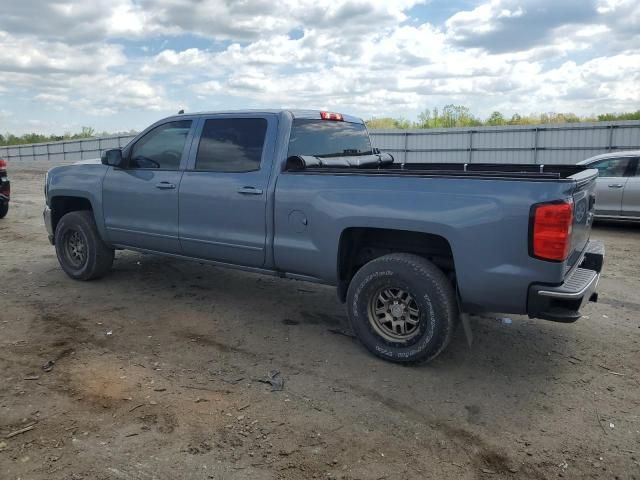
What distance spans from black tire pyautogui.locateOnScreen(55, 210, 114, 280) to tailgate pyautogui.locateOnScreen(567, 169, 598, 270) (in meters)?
4.87

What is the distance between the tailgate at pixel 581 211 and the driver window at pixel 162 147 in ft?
11.9

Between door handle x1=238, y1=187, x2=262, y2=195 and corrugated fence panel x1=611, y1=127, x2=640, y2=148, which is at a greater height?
corrugated fence panel x1=611, y1=127, x2=640, y2=148

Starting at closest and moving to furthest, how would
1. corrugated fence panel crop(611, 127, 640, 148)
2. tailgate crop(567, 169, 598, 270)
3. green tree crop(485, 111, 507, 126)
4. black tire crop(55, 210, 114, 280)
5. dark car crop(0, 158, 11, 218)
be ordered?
1. tailgate crop(567, 169, 598, 270)
2. black tire crop(55, 210, 114, 280)
3. dark car crop(0, 158, 11, 218)
4. corrugated fence panel crop(611, 127, 640, 148)
5. green tree crop(485, 111, 507, 126)

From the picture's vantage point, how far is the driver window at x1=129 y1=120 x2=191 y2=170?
5.48 metres

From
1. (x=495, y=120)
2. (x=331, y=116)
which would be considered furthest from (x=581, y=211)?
(x=495, y=120)

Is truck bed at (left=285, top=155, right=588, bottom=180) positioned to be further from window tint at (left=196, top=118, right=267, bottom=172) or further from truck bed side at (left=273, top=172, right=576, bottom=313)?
window tint at (left=196, top=118, right=267, bottom=172)

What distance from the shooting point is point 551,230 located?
11.1 feet

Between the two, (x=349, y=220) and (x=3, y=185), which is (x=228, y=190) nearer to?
(x=349, y=220)

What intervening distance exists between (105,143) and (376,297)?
114 feet

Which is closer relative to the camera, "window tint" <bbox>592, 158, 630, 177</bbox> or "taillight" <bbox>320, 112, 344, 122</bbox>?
"taillight" <bbox>320, 112, 344, 122</bbox>

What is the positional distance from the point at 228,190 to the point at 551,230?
2767mm

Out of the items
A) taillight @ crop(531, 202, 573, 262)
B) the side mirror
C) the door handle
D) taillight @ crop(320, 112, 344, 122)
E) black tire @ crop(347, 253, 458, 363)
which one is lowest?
black tire @ crop(347, 253, 458, 363)

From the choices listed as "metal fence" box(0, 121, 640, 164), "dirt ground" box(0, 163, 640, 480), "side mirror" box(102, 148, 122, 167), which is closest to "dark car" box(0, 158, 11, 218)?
"dirt ground" box(0, 163, 640, 480)

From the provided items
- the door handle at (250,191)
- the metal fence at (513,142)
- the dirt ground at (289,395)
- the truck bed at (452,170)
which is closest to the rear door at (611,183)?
the dirt ground at (289,395)
